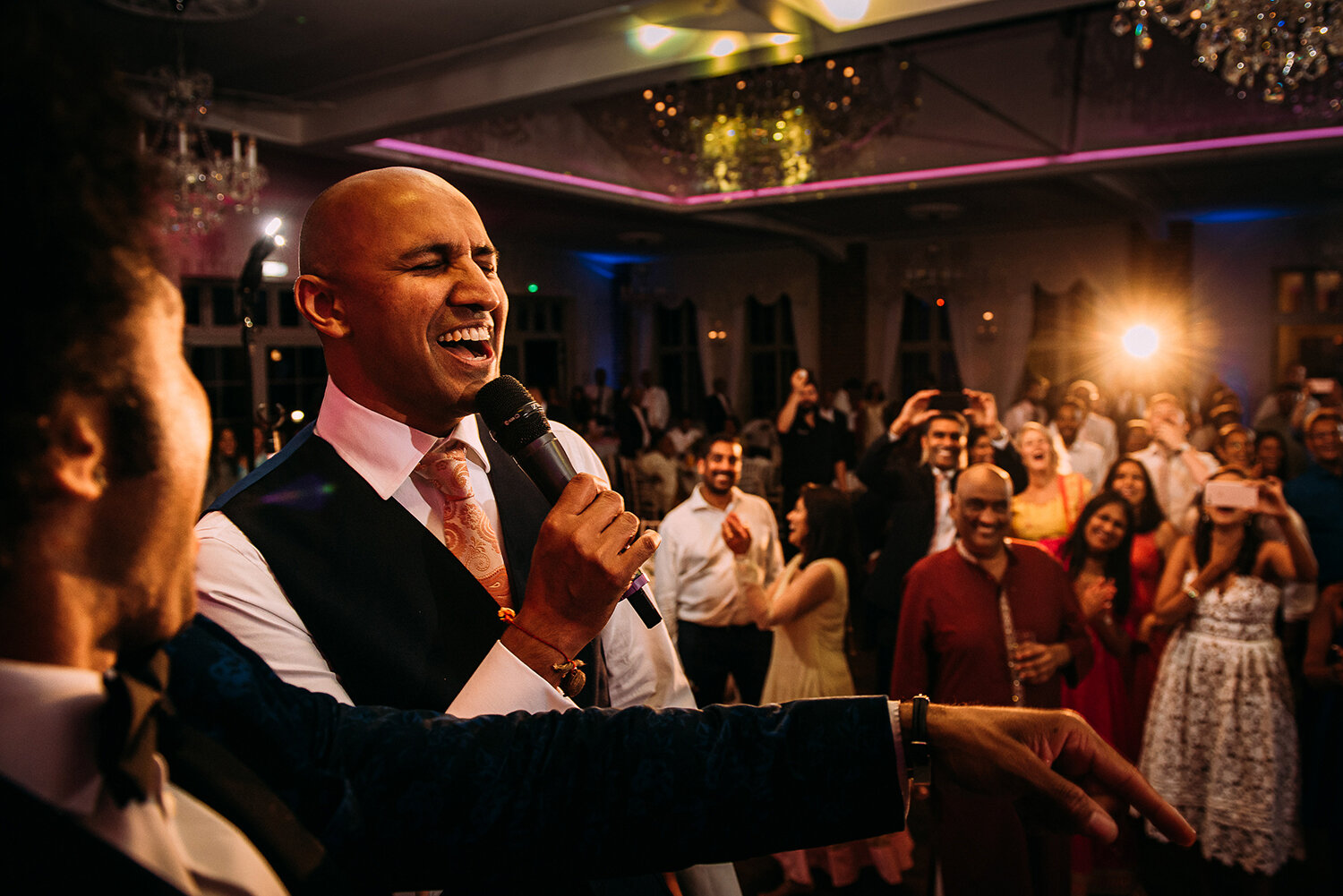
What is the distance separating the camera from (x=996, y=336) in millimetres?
12305

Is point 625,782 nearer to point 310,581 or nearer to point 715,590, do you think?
point 310,581

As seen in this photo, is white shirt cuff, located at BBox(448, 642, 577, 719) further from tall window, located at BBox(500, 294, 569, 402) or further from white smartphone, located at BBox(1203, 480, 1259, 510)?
tall window, located at BBox(500, 294, 569, 402)

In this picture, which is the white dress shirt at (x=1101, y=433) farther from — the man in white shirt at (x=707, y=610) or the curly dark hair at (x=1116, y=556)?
the man in white shirt at (x=707, y=610)

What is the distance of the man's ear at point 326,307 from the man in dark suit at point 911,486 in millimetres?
3073

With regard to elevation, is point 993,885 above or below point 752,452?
below

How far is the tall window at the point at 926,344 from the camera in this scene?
12891 millimetres

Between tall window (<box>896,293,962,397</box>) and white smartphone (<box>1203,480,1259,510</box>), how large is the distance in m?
9.54

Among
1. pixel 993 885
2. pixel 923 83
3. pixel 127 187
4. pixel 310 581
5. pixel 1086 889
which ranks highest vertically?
pixel 923 83

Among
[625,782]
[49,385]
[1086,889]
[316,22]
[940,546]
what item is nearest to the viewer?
[49,385]

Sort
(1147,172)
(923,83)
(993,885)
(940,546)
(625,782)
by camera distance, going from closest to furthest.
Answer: (625,782) → (993,885) → (940,546) → (923,83) → (1147,172)

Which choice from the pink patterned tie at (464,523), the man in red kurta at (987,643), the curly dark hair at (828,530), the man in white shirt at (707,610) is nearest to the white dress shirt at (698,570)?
the man in white shirt at (707,610)

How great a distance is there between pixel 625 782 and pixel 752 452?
354 inches

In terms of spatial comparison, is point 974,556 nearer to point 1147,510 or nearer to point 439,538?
point 1147,510

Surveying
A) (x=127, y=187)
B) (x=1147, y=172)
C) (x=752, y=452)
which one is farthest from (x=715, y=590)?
(x=1147, y=172)
